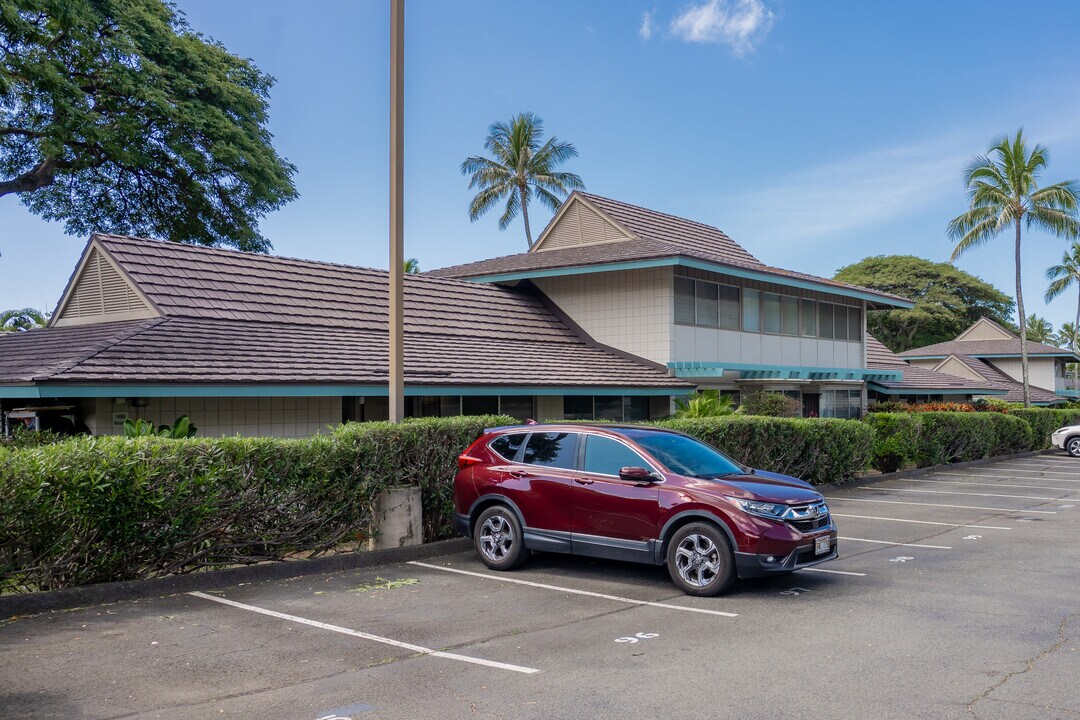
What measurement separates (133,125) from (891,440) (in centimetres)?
2340

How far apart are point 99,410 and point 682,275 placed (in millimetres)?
13650

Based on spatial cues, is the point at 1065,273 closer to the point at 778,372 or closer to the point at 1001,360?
the point at 1001,360

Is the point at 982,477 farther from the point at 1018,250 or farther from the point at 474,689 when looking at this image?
the point at 474,689

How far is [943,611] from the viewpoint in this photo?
833 centimetres

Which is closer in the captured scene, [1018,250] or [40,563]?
[40,563]

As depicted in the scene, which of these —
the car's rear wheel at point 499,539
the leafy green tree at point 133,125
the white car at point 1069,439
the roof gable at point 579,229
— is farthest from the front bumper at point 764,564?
the white car at point 1069,439

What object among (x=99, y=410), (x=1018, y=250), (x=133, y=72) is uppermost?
(x=133, y=72)

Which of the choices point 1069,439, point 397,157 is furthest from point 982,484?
point 397,157

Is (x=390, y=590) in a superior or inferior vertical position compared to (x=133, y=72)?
inferior

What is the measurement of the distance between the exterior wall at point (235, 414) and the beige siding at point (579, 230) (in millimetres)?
11274

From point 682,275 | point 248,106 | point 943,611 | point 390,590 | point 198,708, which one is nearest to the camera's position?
point 198,708

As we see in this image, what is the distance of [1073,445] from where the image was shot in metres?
33.0

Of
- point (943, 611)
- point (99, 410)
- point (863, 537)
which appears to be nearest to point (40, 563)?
point (99, 410)

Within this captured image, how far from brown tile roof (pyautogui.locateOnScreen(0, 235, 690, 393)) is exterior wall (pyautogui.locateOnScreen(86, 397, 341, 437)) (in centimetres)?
84
